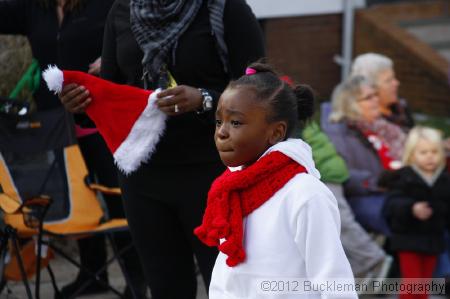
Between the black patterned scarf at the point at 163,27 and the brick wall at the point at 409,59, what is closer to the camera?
the black patterned scarf at the point at 163,27

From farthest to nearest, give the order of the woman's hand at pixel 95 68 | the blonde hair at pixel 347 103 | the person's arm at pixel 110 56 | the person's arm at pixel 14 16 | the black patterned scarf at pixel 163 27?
the blonde hair at pixel 347 103
the person's arm at pixel 14 16
the woman's hand at pixel 95 68
the person's arm at pixel 110 56
the black patterned scarf at pixel 163 27

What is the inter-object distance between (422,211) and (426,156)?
36 cm

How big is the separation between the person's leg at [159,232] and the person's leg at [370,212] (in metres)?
2.43

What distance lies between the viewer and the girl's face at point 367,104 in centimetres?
634

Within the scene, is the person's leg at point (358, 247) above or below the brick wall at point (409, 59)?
above

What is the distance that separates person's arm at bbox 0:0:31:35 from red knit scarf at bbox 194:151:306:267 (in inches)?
91.3

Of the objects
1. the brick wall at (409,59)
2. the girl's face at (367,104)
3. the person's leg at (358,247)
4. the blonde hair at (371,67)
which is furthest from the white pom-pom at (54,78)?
the brick wall at (409,59)

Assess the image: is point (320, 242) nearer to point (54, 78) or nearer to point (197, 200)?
point (197, 200)

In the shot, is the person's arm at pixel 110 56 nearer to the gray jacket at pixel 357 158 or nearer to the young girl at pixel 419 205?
the young girl at pixel 419 205

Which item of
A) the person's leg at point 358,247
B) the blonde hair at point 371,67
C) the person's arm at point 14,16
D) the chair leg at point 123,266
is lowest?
the person's leg at point 358,247

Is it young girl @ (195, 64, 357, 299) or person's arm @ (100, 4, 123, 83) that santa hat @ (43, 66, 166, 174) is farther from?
young girl @ (195, 64, 357, 299)

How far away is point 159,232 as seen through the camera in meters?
3.61

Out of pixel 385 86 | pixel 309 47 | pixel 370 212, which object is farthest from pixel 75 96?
pixel 309 47

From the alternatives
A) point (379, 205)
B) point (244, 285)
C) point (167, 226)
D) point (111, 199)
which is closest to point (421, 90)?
point (379, 205)
